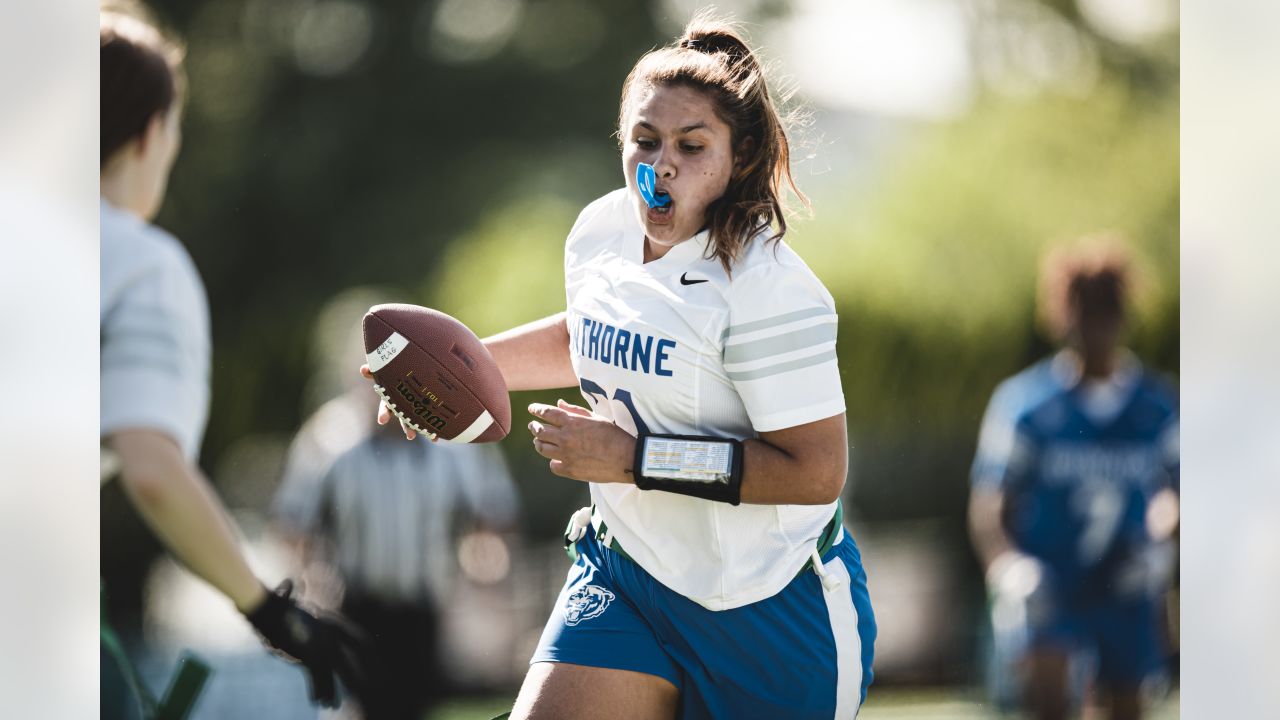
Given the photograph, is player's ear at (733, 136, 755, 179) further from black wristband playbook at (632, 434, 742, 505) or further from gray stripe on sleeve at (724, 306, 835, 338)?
black wristband playbook at (632, 434, 742, 505)

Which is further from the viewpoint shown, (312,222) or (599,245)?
(312,222)

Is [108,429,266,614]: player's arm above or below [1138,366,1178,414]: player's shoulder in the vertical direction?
below

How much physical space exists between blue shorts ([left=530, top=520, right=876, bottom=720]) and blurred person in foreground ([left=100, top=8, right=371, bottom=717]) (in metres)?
1.51

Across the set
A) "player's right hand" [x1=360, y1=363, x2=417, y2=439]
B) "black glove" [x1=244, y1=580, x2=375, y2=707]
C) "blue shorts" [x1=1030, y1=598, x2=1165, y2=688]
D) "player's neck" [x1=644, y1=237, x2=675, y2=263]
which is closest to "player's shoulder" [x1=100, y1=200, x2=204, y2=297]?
"black glove" [x1=244, y1=580, x2=375, y2=707]

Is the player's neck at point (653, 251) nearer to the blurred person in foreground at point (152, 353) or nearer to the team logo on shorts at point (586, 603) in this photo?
the team logo on shorts at point (586, 603)

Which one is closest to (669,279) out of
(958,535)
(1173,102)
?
(958,535)

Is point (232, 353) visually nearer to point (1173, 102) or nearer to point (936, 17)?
point (936, 17)

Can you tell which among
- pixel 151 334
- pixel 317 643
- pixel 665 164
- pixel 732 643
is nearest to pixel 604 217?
pixel 665 164

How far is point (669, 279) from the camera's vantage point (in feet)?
7.37

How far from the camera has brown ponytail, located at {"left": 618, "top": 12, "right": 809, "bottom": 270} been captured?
7.34 feet

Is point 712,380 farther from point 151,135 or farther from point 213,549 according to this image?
point 151,135

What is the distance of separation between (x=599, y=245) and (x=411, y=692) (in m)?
1.84

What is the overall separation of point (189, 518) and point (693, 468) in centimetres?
186

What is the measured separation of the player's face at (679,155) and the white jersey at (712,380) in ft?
0.18
